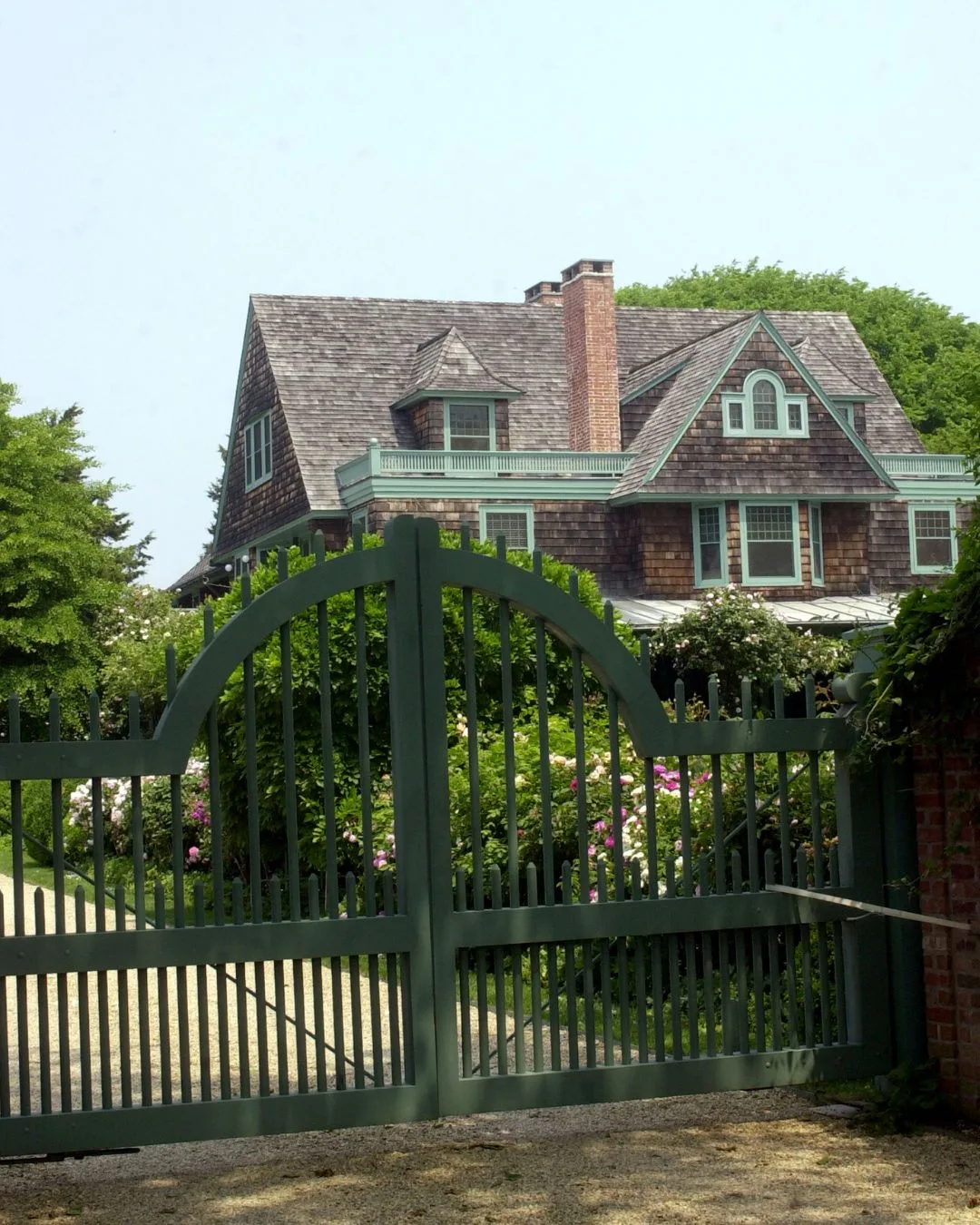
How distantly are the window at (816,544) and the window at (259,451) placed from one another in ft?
36.3

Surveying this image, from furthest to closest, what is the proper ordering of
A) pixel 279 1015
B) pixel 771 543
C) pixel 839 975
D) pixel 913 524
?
pixel 913 524
pixel 771 543
pixel 839 975
pixel 279 1015

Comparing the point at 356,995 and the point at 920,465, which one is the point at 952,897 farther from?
the point at 920,465

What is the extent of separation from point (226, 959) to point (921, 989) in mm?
2947

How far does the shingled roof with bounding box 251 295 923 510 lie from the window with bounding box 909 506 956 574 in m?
2.86

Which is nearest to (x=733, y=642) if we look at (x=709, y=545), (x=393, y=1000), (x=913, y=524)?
(x=709, y=545)

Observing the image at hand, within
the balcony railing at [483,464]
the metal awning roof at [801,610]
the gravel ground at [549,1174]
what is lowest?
the gravel ground at [549,1174]

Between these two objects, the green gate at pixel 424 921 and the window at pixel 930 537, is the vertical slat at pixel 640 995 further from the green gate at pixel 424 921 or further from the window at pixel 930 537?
the window at pixel 930 537

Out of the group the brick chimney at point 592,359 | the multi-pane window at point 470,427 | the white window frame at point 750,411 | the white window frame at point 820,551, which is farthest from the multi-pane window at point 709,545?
the multi-pane window at point 470,427

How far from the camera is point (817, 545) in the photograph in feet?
104

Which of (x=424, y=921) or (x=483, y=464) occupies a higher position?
(x=483, y=464)

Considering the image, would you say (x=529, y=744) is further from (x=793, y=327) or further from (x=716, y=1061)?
(x=793, y=327)

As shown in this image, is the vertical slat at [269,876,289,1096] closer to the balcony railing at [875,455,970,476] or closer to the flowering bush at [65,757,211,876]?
the flowering bush at [65,757,211,876]

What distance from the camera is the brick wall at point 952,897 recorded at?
256 inches

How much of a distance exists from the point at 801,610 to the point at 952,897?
2396 centimetres
